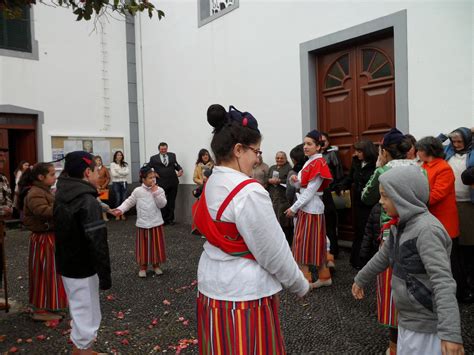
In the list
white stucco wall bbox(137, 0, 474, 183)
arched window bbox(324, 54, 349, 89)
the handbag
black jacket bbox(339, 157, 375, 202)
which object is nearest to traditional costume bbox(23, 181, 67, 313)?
black jacket bbox(339, 157, 375, 202)

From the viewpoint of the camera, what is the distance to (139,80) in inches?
450

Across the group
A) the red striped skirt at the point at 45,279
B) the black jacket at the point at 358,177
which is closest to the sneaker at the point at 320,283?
the black jacket at the point at 358,177

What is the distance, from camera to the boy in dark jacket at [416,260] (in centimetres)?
198

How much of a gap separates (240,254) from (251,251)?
0.06 m

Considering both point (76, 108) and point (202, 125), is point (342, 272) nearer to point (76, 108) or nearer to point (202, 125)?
point (202, 125)

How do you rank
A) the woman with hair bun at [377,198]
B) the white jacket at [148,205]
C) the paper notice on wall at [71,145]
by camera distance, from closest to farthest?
the woman with hair bun at [377,198], the white jacket at [148,205], the paper notice on wall at [71,145]

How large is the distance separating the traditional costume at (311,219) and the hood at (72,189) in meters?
2.25

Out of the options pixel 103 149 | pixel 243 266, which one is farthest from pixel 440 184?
pixel 103 149

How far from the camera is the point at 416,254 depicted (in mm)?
2090

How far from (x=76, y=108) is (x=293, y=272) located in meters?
10.1

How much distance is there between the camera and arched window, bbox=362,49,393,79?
5.98 m

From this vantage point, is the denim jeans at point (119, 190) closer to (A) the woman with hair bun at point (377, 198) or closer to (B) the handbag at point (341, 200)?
(B) the handbag at point (341, 200)

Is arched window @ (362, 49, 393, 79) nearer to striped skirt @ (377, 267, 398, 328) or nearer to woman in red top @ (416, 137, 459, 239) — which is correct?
woman in red top @ (416, 137, 459, 239)

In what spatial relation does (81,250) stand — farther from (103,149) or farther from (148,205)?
(103,149)
